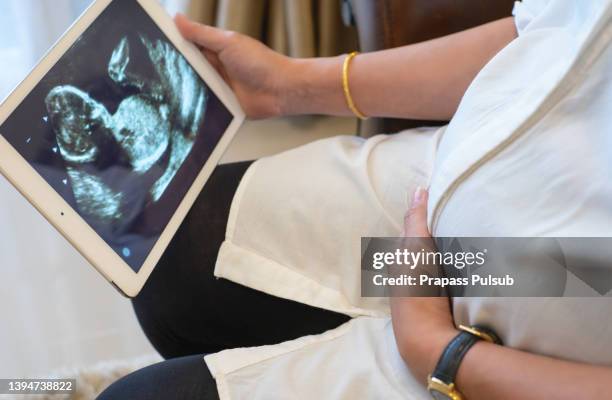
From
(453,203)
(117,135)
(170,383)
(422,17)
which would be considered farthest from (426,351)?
(422,17)

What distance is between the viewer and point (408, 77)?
79 cm

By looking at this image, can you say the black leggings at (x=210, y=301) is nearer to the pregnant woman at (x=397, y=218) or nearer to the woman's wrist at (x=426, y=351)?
the pregnant woman at (x=397, y=218)

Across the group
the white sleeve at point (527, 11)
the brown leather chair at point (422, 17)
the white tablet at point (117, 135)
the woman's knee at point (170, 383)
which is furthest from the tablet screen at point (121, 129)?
the white sleeve at point (527, 11)

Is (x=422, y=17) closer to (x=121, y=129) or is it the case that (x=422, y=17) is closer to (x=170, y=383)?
(x=121, y=129)

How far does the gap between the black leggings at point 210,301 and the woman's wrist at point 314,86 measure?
15cm

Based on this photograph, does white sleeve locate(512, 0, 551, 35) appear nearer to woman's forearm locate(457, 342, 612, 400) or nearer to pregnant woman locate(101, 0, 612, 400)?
pregnant woman locate(101, 0, 612, 400)

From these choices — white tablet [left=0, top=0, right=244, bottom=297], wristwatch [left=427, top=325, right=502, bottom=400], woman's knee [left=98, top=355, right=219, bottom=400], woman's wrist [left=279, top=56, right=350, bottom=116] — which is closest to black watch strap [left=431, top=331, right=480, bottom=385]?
wristwatch [left=427, top=325, right=502, bottom=400]

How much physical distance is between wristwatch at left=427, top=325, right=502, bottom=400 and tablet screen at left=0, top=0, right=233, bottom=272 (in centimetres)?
31

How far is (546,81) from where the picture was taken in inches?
21.4

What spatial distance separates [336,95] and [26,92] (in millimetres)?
401

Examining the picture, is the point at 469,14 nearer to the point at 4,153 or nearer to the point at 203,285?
the point at 203,285

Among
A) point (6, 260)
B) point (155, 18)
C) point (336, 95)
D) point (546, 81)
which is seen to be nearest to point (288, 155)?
point (336, 95)

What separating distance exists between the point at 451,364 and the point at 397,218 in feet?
0.66

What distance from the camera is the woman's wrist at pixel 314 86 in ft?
2.76
